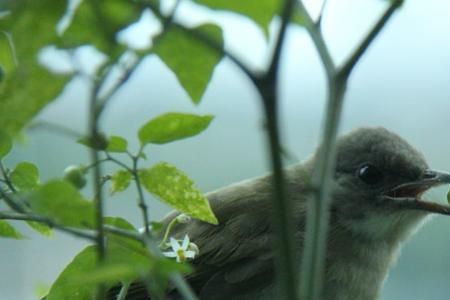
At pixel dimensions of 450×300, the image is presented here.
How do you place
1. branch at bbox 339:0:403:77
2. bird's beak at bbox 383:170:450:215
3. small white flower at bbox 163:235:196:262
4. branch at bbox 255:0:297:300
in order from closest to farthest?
branch at bbox 255:0:297:300 → branch at bbox 339:0:403:77 → small white flower at bbox 163:235:196:262 → bird's beak at bbox 383:170:450:215

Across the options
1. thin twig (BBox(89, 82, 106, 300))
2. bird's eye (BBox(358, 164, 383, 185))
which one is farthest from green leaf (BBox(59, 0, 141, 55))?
bird's eye (BBox(358, 164, 383, 185))

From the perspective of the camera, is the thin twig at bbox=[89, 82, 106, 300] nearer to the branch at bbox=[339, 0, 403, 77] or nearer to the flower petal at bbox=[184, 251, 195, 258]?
the branch at bbox=[339, 0, 403, 77]

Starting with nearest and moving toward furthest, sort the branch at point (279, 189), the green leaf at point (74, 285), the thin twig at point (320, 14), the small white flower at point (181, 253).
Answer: the branch at point (279, 189), the thin twig at point (320, 14), the green leaf at point (74, 285), the small white flower at point (181, 253)

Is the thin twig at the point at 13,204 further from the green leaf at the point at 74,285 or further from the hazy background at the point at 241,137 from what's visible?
the hazy background at the point at 241,137

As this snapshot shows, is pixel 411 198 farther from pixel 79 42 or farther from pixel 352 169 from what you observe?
pixel 79 42

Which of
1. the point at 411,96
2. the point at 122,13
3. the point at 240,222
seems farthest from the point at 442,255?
the point at 122,13

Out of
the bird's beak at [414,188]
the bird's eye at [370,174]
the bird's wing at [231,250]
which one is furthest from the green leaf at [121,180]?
the bird's eye at [370,174]

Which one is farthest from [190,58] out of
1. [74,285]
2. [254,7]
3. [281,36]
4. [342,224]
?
[342,224]

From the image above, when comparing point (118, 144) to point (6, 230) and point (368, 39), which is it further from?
point (368, 39)
